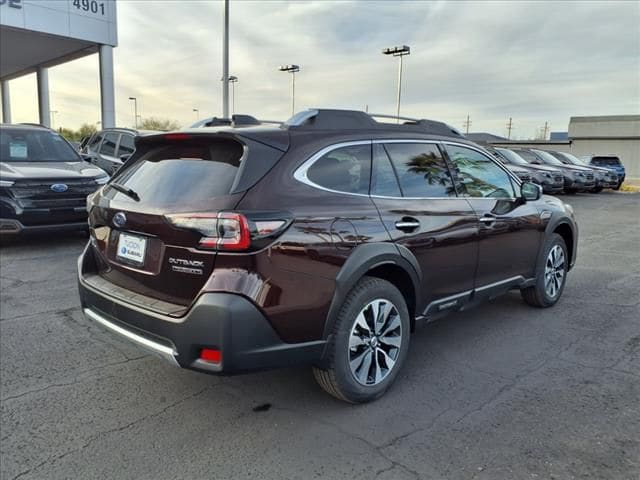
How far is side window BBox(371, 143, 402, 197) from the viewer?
3387 millimetres

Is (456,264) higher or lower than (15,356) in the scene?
higher

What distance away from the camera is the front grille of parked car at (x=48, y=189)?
7.14m

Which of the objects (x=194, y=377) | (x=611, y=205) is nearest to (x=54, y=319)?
(x=194, y=377)

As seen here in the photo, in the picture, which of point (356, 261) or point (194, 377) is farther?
point (194, 377)

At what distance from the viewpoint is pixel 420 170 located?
12.4 ft

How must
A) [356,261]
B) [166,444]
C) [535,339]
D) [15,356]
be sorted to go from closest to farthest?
[166,444], [356,261], [15,356], [535,339]

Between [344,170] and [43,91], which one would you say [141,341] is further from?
[43,91]

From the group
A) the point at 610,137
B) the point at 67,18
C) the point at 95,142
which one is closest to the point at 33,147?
the point at 95,142

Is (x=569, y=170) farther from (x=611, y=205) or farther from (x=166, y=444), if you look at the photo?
(x=166, y=444)

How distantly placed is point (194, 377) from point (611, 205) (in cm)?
1682

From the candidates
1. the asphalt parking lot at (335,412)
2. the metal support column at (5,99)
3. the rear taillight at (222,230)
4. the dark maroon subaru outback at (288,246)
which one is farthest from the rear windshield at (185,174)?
the metal support column at (5,99)

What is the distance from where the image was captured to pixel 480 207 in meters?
4.16

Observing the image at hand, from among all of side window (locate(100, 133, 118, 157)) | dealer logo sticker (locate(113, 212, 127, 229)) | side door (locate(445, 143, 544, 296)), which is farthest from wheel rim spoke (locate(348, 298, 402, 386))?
side window (locate(100, 133, 118, 157))

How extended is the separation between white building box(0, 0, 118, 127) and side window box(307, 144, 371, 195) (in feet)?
67.5
